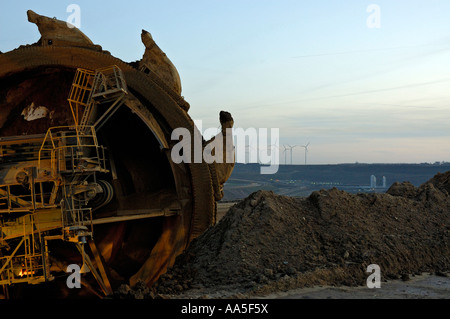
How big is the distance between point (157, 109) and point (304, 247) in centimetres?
489

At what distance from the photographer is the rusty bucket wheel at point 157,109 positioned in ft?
41.2

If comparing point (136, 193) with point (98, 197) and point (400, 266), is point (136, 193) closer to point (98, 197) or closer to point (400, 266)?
point (98, 197)

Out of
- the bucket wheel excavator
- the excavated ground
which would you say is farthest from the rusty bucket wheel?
the excavated ground

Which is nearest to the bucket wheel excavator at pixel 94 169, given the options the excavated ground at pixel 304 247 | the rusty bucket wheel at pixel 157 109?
the rusty bucket wheel at pixel 157 109

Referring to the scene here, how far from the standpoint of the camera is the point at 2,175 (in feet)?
35.5

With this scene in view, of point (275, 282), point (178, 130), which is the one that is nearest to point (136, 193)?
point (178, 130)

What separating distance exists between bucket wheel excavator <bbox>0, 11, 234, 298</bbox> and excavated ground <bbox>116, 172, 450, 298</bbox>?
58.2 inches

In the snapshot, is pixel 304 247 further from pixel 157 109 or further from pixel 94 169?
pixel 157 109

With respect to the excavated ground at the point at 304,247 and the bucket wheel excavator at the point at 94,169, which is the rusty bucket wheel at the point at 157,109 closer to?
the bucket wheel excavator at the point at 94,169

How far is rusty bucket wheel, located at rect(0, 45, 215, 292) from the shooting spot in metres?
12.6

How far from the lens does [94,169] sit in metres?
10.7

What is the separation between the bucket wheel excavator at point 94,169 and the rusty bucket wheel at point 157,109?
1.0 inches

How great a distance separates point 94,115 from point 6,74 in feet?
9.75

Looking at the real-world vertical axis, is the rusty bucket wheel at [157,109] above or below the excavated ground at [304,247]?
above
